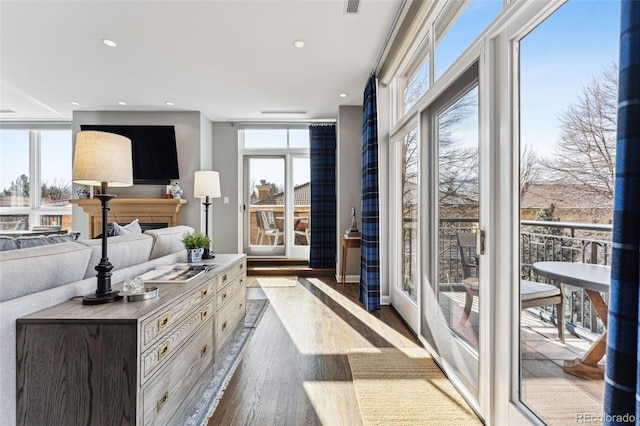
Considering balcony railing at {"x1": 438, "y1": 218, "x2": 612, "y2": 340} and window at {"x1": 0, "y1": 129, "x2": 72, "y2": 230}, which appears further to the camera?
window at {"x1": 0, "y1": 129, "x2": 72, "y2": 230}

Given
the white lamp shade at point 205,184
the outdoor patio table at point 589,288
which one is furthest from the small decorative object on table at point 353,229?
the outdoor patio table at point 589,288

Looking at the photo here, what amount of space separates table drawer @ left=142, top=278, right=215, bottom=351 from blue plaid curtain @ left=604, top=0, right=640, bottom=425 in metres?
1.50

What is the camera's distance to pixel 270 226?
5.65 m

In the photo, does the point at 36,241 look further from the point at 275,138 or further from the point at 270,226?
the point at 275,138

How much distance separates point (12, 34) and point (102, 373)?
3.50 m

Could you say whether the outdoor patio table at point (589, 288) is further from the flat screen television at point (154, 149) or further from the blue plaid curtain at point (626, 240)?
the flat screen television at point (154, 149)

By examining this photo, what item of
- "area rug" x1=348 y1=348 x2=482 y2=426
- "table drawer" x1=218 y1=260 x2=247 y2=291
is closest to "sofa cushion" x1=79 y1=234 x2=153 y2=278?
"table drawer" x1=218 y1=260 x2=247 y2=291

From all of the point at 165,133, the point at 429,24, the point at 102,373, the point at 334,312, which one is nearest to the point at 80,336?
the point at 102,373

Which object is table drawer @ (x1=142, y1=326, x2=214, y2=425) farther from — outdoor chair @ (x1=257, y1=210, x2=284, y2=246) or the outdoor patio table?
outdoor chair @ (x1=257, y1=210, x2=284, y2=246)

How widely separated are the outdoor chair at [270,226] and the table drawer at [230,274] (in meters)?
2.81

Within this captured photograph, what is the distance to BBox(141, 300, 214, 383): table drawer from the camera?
1233mm

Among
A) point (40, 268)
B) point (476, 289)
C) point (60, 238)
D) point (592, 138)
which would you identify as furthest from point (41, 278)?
point (592, 138)

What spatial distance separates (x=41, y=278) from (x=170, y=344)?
25.1 inches

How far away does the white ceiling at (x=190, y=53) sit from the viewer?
247 centimetres
